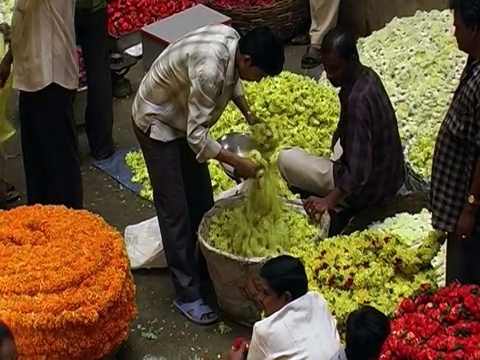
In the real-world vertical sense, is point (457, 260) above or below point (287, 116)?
above

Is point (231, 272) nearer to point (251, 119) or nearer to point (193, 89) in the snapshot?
point (251, 119)

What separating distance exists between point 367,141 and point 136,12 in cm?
400

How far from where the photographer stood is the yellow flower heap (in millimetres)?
5633

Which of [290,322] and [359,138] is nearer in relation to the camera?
[290,322]

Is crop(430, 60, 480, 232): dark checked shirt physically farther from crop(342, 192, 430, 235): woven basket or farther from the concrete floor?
the concrete floor

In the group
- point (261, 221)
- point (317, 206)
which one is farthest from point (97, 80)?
point (317, 206)

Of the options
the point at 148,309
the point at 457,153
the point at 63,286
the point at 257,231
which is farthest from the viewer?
the point at 148,309

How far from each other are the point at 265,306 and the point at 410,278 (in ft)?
3.74

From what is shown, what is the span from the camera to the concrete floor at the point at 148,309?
5695 mm

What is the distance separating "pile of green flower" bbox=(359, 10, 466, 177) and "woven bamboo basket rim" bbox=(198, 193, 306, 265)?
0.81 meters

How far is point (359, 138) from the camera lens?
5.43 m

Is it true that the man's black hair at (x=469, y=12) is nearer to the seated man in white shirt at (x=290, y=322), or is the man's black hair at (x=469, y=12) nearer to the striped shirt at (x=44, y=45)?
the seated man in white shirt at (x=290, y=322)

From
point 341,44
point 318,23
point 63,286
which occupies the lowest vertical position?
point 318,23

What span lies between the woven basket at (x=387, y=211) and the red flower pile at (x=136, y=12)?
142 inches
